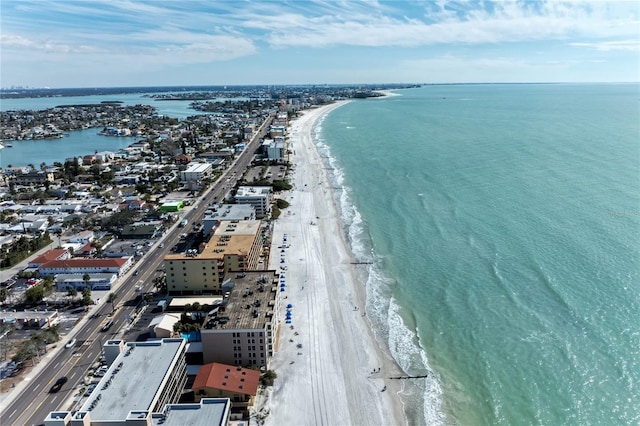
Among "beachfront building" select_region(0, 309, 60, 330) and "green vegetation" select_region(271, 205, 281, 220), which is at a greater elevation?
"green vegetation" select_region(271, 205, 281, 220)

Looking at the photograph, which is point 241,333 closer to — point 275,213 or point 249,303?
point 249,303

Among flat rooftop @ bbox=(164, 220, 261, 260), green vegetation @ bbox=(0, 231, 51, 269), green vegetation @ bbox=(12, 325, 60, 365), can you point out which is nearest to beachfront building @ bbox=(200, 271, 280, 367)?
flat rooftop @ bbox=(164, 220, 261, 260)

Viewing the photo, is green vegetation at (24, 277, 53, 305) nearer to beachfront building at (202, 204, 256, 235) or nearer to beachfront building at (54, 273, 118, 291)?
beachfront building at (54, 273, 118, 291)

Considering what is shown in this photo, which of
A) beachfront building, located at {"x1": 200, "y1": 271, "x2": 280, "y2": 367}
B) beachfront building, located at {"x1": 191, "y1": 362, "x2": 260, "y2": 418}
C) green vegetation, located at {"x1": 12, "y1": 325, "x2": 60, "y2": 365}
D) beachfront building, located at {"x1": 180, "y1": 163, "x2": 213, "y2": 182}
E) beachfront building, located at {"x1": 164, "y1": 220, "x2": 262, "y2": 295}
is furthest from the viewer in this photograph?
beachfront building, located at {"x1": 180, "y1": 163, "x2": 213, "y2": 182}

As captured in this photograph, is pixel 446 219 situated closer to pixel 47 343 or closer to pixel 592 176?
pixel 592 176

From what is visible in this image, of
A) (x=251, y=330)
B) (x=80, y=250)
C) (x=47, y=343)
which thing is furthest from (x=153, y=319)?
(x=80, y=250)

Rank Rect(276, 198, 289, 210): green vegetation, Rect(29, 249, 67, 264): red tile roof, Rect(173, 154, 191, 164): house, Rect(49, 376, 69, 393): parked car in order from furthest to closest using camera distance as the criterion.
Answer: Rect(173, 154, 191, 164): house, Rect(276, 198, 289, 210): green vegetation, Rect(29, 249, 67, 264): red tile roof, Rect(49, 376, 69, 393): parked car

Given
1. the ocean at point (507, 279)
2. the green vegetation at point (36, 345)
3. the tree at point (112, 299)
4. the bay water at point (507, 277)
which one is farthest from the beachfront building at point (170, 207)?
the green vegetation at point (36, 345)

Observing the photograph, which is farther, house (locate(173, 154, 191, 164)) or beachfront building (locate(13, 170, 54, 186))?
house (locate(173, 154, 191, 164))
